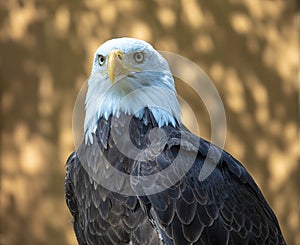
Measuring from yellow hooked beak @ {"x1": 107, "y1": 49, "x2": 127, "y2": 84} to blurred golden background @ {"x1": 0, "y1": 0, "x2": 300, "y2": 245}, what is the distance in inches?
82.2

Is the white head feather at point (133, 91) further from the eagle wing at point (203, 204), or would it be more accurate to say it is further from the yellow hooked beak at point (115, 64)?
the eagle wing at point (203, 204)

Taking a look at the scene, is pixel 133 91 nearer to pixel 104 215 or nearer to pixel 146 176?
pixel 146 176

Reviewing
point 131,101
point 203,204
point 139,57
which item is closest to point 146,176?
point 203,204

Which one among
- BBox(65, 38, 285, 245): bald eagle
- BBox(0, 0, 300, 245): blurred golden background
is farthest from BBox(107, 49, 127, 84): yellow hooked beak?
BBox(0, 0, 300, 245): blurred golden background

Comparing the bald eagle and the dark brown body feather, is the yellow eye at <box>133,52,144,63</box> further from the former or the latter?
the dark brown body feather

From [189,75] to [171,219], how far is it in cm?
176

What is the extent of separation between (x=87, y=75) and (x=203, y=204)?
2.45 m

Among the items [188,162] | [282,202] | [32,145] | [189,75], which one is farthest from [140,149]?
[282,202]

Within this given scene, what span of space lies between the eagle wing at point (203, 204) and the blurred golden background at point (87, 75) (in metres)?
2.07

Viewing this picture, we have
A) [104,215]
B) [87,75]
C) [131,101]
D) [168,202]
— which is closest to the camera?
[168,202]

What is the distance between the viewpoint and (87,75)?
15.2 ft

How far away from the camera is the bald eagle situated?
2.35m

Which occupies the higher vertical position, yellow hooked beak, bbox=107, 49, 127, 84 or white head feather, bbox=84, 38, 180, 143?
yellow hooked beak, bbox=107, 49, 127, 84

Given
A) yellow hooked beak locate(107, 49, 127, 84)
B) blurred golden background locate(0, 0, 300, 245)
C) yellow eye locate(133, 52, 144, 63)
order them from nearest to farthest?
yellow hooked beak locate(107, 49, 127, 84), yellow eye locate(133, 52, 144, 63), blurred golden background locate(0, 0, 300, 245)
